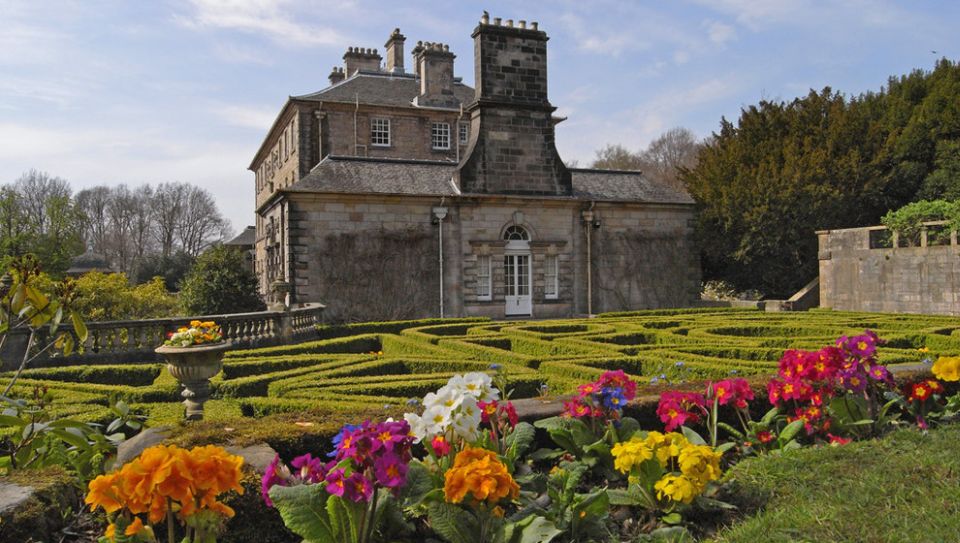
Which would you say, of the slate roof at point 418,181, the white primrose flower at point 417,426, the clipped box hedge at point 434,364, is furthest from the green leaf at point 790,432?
the slate roof at point 418,181

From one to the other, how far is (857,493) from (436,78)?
3266cm

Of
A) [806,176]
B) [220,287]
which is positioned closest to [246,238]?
[220,287]

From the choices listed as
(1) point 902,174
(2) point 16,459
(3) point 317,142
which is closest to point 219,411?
(2) point 16,459

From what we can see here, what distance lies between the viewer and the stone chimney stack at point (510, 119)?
21.8 meters

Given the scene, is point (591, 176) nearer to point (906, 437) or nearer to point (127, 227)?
point (906, 437)

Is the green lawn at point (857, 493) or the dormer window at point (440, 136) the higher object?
the dormer window at point (440, 136)

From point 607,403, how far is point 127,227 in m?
67.8

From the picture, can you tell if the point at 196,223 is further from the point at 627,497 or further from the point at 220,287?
the point at 627,497

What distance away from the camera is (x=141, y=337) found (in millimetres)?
12133

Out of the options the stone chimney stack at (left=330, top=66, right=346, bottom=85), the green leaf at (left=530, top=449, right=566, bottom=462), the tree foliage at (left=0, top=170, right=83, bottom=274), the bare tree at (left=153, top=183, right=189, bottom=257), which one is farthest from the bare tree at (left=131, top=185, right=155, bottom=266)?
the green leaf at (left=530, top=449, right=566, bottom=462)

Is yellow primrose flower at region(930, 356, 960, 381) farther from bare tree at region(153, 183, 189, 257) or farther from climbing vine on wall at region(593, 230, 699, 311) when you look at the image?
bare tree at region(153, 183, 189, 257)

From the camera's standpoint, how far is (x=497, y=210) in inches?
865

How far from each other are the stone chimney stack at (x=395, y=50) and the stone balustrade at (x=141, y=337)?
87.0 ft

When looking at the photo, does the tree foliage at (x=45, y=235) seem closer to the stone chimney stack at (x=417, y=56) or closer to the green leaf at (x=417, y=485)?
the stone chimney stack at (x=417, y=56)
